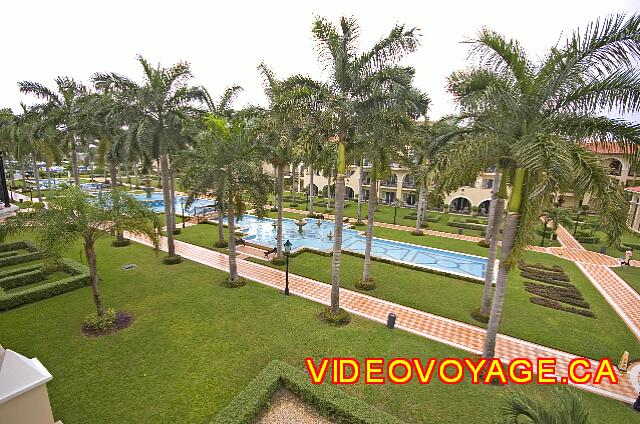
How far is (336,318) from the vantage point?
522 inches

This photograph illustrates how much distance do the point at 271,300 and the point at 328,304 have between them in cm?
282

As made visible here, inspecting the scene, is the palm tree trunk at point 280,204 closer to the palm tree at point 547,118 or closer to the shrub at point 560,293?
the palm tree at point 547,118

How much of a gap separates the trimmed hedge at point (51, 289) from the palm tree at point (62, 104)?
7.52 meters

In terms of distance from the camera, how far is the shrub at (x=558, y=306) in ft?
49.6

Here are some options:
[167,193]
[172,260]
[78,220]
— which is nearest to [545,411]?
[78,220]

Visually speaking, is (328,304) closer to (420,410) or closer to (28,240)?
(420,410)

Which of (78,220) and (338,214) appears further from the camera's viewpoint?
(338,214)

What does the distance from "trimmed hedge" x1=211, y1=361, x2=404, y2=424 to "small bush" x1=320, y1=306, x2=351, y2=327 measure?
3508mm

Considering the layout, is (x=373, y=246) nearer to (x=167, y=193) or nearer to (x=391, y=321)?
(x=391, y=321)

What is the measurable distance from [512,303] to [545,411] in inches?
479

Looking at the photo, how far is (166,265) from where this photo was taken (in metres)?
19.3

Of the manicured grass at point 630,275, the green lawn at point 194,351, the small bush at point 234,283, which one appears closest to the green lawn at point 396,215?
the manicured grass at point 630,275


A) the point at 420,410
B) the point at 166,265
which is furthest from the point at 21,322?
the point at 420,410

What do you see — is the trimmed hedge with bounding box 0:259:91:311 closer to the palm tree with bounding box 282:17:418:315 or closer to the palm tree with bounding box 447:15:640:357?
the palm tree with bounding box 282:17:418:315
